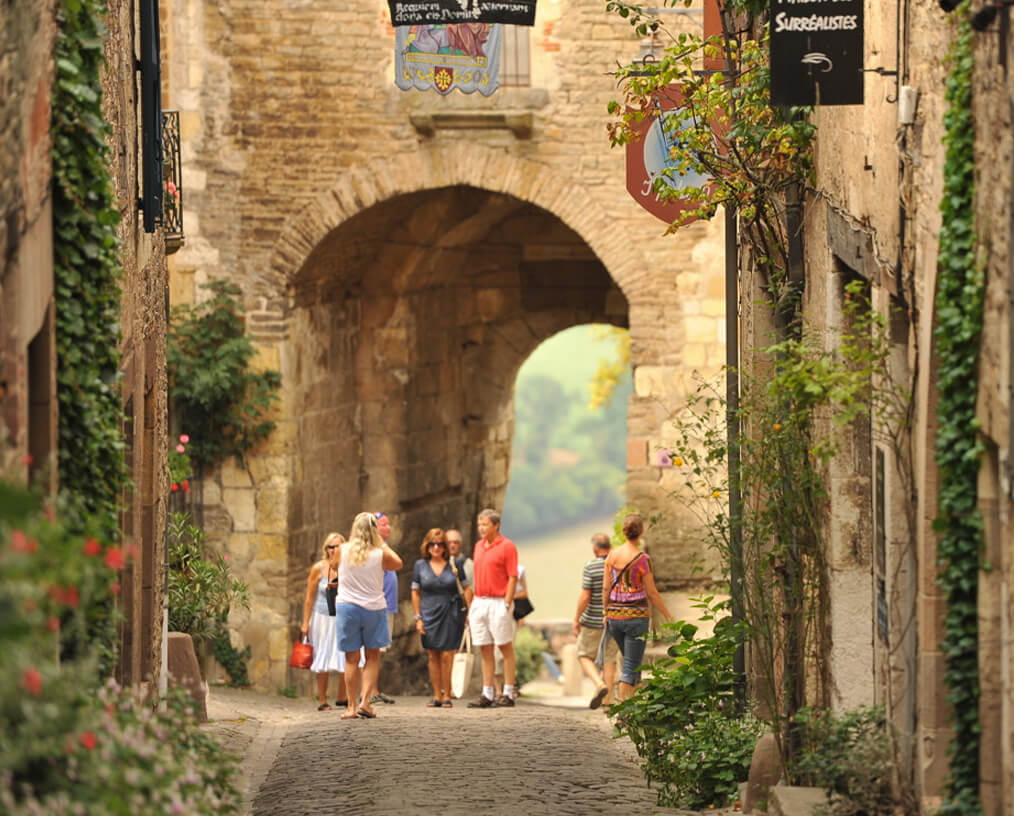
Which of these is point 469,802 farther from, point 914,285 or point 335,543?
point 335,543

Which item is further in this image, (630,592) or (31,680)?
(630,592)

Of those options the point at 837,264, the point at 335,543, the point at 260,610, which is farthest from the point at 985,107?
the point at 260,610

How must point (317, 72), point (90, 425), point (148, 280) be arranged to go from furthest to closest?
point (317, 72) < point (148, 280) < point (90, 425)

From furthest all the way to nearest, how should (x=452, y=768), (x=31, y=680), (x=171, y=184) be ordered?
1. (x=171, y=184)
2. (x=452, y=768)
3. (x=31, y=680)

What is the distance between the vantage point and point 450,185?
14.9m

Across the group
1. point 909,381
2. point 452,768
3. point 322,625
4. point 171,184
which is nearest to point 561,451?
point 322,625

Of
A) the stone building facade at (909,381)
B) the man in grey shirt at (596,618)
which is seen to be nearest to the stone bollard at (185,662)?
the man in grey shirt at (596,618)

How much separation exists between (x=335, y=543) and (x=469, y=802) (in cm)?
443

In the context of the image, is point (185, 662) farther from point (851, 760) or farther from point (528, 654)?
point (528, 654)

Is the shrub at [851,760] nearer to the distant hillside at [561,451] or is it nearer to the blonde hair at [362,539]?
the blonde hair at [362,539]

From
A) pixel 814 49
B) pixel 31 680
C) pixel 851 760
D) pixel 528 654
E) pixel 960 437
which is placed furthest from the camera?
pixel 528 654

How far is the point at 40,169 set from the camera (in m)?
5.58

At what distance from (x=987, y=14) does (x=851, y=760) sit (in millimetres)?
2849

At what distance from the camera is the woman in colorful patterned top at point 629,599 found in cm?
1170
